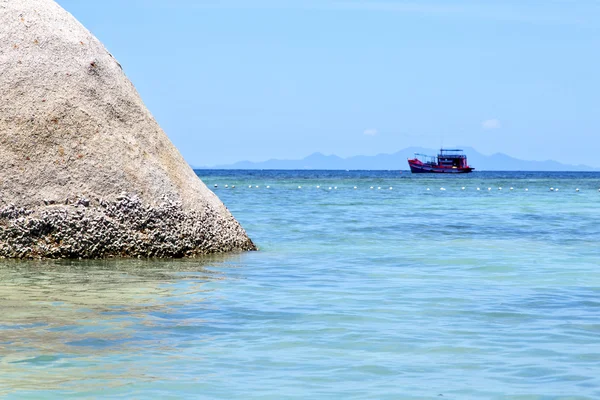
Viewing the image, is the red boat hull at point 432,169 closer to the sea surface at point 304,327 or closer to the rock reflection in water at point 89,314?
the sea surface at point 304,327

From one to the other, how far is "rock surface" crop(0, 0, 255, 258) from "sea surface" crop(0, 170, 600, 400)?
32 cm

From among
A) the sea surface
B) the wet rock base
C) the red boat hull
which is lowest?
the sea surface

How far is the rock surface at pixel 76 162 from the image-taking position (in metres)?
9.92

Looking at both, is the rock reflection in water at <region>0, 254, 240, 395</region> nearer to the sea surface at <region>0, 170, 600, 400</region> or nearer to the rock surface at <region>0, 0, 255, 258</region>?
the sea surface at <region>0, 170, 600, 400</region>

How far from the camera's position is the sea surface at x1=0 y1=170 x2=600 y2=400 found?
522cm

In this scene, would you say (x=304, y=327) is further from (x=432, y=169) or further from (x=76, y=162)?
(x=432, y=169)

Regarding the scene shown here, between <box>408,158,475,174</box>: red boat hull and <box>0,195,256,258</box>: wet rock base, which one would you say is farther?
<box>408,158,475,174</box>: red boat hull

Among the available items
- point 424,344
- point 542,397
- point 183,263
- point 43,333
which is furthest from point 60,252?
point 542,397

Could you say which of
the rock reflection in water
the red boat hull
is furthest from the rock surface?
the red boat hull

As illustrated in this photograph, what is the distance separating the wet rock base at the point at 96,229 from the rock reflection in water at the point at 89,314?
0.59 feet

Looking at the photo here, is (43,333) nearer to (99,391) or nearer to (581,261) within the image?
(99,391)

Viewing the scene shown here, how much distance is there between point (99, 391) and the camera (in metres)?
4.98

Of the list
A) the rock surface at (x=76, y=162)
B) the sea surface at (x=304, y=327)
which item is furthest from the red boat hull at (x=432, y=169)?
the rock surface at (x=76, y=162)

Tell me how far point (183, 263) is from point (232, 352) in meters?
4.51
